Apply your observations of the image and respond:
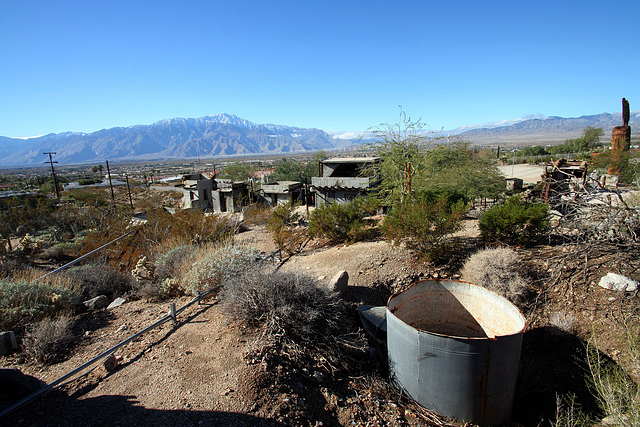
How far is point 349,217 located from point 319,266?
3674 mm

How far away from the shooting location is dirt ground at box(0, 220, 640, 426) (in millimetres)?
3740

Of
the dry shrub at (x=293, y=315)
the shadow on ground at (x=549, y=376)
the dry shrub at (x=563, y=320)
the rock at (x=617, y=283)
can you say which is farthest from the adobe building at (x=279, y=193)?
the rock at (x=617, y=283)

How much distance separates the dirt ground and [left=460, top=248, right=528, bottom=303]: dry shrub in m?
0.44

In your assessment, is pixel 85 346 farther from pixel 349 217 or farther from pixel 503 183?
pixel 503 183

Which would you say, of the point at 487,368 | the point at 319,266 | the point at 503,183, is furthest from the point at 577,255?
the point at 503,183

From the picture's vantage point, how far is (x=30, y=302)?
5883 mm

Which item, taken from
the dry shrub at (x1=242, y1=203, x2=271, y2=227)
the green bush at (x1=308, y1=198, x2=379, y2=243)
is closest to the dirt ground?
the green bush at (x1=308, y1=198, x2=379, y2=243)

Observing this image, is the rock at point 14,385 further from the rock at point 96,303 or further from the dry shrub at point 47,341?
the rock at point 96,303

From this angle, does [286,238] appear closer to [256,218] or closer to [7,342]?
[256,218]

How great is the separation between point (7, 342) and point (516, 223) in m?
10.7

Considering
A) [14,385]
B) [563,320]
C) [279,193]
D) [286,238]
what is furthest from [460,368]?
[279,193]

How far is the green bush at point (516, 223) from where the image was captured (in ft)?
27.6

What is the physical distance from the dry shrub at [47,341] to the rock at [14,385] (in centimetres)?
120

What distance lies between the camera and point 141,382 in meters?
4.15
